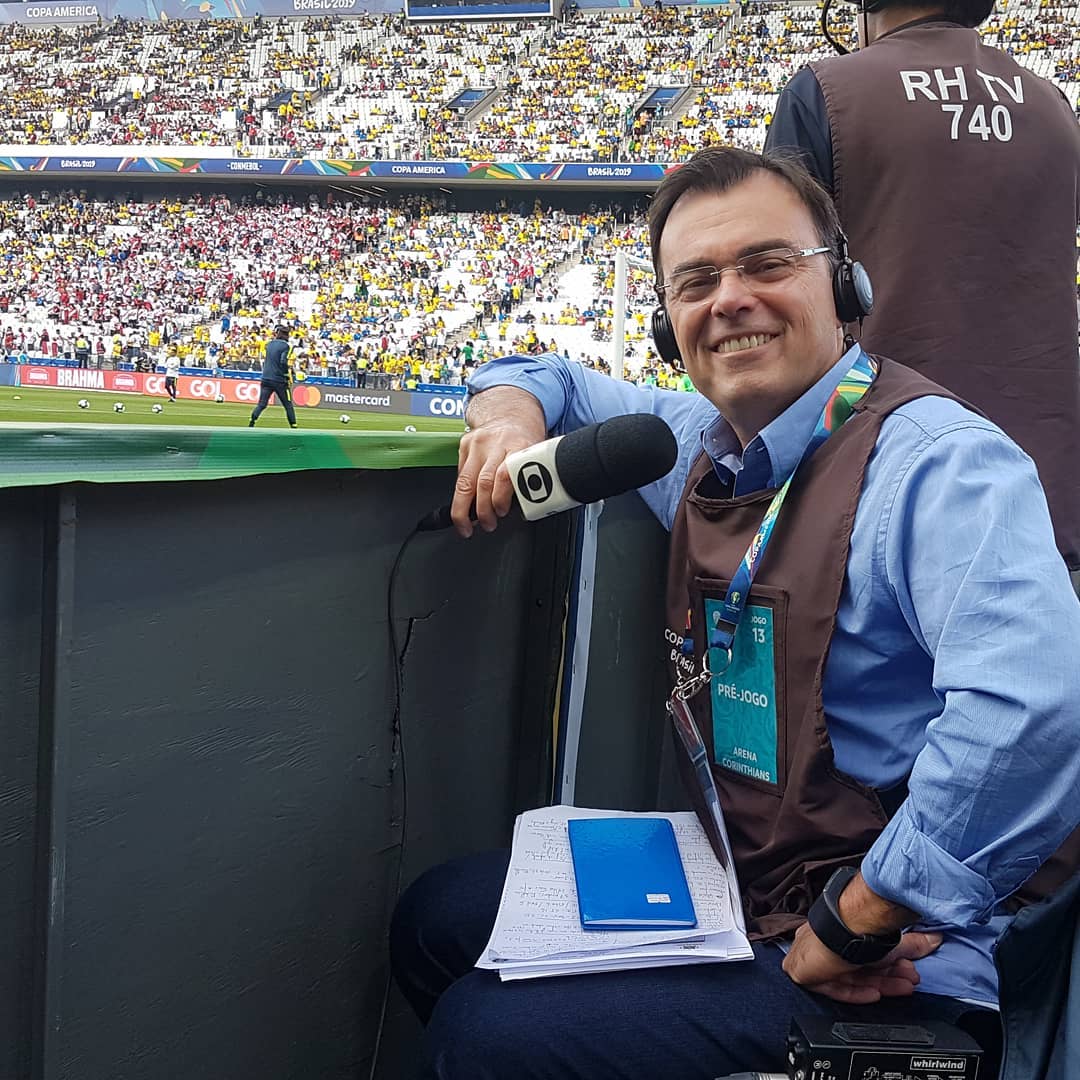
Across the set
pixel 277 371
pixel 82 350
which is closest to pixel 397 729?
pixel 277 371

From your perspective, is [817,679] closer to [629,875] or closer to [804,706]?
[804,706]

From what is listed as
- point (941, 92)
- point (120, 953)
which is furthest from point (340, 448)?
point (941, 92)

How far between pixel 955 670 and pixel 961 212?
1012 mm

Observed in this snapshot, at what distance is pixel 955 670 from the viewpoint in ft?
3.66

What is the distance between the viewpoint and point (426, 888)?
5.33 feet

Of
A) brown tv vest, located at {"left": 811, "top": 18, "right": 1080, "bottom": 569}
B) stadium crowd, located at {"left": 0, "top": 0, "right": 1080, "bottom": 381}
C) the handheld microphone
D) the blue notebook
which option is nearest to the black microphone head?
the handheld microphone

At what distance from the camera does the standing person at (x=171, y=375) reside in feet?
66.2

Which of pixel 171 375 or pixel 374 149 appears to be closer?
pixel 171 375

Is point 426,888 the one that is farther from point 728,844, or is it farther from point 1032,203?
point 1032,203

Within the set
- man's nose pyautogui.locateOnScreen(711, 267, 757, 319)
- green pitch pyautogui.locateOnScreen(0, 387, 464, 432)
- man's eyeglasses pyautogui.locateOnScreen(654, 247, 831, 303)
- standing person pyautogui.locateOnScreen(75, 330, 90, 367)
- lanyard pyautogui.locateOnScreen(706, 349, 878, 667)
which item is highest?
man's eyeglasses pyautogui.locateOnScreen(654, 247, 831, 303)

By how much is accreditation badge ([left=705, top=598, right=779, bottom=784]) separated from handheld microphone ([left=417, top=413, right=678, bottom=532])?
21 centimetres

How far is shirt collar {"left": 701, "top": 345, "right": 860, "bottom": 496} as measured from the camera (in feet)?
4.58

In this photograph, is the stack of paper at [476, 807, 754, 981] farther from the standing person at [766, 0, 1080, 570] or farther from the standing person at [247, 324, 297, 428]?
the standing person at [247, 324, 297, 428]

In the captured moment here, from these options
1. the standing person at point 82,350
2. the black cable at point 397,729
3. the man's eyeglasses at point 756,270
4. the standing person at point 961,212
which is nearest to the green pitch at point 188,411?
the standing person at point 82,350
